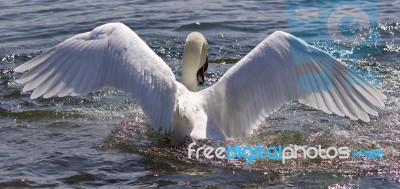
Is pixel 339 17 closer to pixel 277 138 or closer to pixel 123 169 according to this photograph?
pixel 277 138

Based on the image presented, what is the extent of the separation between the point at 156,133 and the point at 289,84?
5.12 feet

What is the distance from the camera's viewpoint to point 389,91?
9.52m

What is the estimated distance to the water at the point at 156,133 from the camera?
6926 millimetres

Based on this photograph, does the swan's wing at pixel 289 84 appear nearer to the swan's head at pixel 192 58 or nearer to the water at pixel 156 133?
the water at pixel 156 133

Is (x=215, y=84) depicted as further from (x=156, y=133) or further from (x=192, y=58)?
(x=156, y=133)

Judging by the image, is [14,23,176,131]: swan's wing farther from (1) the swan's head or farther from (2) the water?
(1) the swan's head

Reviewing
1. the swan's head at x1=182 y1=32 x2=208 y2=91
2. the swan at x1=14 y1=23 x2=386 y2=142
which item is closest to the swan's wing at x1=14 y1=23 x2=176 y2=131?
the swan at x1=14 y1=23 x2=386 y2=142

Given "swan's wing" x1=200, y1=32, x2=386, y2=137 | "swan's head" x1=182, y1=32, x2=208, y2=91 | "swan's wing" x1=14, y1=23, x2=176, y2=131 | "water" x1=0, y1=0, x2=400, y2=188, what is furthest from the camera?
"swan's head" x1=182, y1=32, x2=208, y2=91

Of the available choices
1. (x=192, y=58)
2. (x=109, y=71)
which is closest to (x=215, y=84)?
(x=192, y=58)

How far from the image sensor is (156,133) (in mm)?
8406

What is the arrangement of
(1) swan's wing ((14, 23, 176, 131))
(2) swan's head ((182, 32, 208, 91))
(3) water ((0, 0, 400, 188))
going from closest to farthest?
(3) water ((0, 0, 400, 188)) → (1) swan's wing ((14, 23, 176, 131)) → (2) swan's head ((182, 32, 208, 91))

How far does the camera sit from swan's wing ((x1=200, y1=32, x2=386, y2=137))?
7.39 m

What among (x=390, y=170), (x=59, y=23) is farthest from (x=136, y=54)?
(x=59, y=23)

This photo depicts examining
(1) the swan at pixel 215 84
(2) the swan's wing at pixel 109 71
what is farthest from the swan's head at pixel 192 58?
(2) the swan's wing at pixel 109 71
